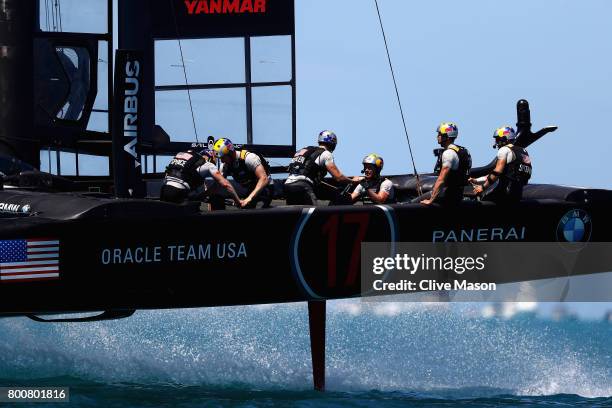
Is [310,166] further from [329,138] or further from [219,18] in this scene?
[219,18]

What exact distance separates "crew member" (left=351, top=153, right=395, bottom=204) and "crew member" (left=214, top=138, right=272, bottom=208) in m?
0.87

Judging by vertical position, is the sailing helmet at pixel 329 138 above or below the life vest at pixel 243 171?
above

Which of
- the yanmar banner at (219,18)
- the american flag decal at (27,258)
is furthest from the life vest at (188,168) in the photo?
the yanmar banner at (219,18)

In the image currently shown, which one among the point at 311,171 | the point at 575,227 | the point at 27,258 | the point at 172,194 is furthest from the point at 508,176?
the point at 27,258

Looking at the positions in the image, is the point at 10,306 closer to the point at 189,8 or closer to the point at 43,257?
the point at 43,257

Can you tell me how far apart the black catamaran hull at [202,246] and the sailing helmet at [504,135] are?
0.83m

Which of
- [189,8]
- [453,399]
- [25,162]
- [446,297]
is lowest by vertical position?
[453,399]

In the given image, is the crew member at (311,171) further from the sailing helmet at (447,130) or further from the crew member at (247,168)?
the sailing helmet at (447,130)

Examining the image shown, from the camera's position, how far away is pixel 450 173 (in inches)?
425

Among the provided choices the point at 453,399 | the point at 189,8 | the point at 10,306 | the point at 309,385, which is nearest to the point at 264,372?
the point at 309,385

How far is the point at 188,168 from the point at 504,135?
9.41 ft

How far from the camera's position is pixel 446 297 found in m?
11.1

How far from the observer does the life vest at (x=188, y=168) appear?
1072cm

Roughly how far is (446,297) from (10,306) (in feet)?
12.2
